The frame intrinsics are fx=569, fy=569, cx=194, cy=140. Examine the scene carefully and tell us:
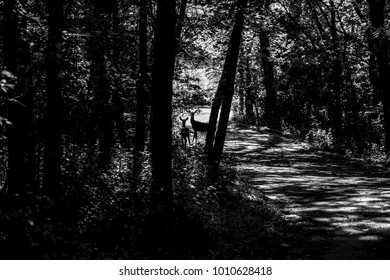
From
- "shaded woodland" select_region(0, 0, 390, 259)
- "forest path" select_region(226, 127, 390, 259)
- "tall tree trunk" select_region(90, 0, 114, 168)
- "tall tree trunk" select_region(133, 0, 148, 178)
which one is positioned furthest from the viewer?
"tall tree trunk" select_region(133, 0, 148, 178)

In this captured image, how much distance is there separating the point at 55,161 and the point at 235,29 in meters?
8.74

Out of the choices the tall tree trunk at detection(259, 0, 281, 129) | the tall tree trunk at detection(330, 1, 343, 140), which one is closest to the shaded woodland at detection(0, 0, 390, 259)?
the tall tree trunk at detection(330, 1, 343, 140)

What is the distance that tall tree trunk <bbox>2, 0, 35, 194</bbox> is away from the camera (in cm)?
854

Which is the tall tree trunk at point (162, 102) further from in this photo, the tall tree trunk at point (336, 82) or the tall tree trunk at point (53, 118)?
the tall tree trunk at point (336, 82)

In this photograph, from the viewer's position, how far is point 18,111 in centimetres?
911

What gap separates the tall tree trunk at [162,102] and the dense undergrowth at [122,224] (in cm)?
36

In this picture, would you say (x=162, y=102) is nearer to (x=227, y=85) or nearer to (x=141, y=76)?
(x=141, y=76)

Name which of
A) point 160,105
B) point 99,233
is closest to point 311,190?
point 160,105

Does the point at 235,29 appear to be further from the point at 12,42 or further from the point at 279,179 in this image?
the point at 12,42

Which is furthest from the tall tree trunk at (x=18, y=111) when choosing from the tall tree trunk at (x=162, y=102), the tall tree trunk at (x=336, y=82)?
the tall tree trunk at (x=336, y=82)

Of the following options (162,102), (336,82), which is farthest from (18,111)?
(336,82)

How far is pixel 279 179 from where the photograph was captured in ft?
67.1

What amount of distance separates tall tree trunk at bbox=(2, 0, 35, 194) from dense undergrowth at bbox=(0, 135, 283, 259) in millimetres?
579

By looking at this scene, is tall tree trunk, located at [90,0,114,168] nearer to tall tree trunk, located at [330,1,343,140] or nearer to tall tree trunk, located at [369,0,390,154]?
tall tree trunk, located at [369,0,390,154]
